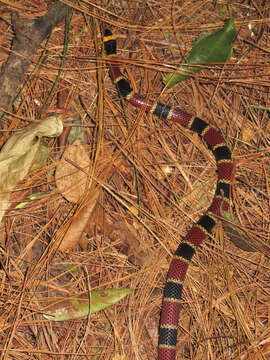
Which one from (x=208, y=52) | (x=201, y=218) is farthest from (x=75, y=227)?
(x=208, y=52)

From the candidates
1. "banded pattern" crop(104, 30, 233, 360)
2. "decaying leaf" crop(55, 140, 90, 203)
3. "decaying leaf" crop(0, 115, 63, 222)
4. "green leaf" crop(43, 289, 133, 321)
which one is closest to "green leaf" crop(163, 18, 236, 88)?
"banded pattern" crop(104, 30, 233, 360)

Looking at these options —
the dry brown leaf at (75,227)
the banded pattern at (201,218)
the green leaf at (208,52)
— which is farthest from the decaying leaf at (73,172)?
the green leaf at (208,52)

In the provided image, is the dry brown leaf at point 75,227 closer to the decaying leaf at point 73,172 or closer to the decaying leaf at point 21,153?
the decaying leaf at point 73,172

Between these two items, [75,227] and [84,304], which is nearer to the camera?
[84,304]

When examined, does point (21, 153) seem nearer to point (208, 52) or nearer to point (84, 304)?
point (84, 304)

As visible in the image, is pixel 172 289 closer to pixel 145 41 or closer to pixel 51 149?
pixel 51 149
